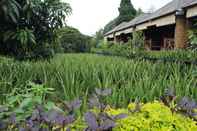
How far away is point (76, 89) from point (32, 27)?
4898 mm

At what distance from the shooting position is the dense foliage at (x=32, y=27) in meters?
7.04

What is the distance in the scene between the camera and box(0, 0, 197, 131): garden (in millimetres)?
1474

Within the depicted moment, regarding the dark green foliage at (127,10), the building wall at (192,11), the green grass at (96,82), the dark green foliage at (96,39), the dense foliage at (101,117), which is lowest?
the green grass at (96,82)

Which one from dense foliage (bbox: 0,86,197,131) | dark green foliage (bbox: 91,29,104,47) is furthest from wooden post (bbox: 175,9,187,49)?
dark green foliage (bbox: 91,29,104,47)

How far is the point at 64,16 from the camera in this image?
8500 mm

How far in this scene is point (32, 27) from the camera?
8.01 meters

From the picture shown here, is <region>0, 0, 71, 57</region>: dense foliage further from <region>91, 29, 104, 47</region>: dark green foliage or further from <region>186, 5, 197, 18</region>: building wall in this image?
<region>91, 29, 104, 47</region>: dark green foliage

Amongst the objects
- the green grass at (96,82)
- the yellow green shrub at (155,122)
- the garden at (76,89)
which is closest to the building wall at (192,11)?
the garden at (76,89)

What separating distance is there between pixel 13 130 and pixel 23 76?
268cm

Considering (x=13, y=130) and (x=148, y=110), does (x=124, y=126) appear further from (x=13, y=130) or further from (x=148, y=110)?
(x=13, y=130)

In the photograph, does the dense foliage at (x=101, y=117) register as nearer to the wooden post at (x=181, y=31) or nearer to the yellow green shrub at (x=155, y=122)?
the yellow green shrub at (x=155, y=122)

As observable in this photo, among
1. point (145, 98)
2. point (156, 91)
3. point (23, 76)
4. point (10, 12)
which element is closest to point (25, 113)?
point (145, 98)

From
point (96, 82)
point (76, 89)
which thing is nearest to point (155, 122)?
point (76, 89)

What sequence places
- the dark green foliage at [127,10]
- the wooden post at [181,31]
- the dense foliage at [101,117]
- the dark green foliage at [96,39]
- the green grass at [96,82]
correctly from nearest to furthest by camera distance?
the dense foliage at [101,117] → the green grass at [96,82] → the wooden post at [181,31] → the dark green foliage at [96,39] → the dark green foliage at [127,10]
